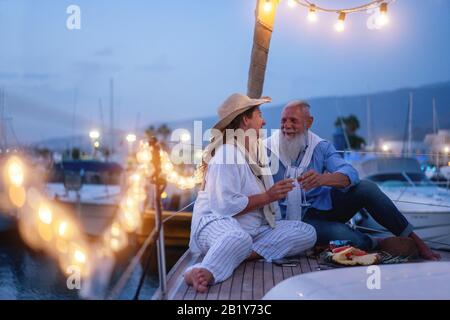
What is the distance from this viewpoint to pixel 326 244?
354 centimetres

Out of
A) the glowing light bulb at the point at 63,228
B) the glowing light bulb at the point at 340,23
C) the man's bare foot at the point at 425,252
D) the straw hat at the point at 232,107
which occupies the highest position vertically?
the glowing light bulb at the point at 340,23

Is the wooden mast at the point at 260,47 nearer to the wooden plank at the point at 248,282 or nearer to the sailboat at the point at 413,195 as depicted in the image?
the sailboat at the point at 413,195

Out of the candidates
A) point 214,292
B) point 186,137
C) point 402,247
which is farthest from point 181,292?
point 186,137

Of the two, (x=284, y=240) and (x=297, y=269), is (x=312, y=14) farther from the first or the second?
(x=297, y=269)

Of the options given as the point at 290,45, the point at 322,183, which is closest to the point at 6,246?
the point at 290,45

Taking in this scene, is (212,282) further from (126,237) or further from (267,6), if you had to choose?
(126,237)

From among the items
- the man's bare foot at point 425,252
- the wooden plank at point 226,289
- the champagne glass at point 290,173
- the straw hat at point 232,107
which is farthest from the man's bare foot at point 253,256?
the man's bare foot at point 425,252

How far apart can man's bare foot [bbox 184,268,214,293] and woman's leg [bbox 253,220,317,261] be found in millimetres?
643

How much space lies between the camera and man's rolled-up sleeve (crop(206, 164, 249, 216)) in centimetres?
301

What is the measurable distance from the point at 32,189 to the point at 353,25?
9367mm

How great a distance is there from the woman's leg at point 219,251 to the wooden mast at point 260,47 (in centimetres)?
241

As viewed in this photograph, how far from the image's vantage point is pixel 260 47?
5070 millimetres

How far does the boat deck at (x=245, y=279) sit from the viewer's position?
252 cm

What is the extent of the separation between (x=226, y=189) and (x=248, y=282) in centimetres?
58
